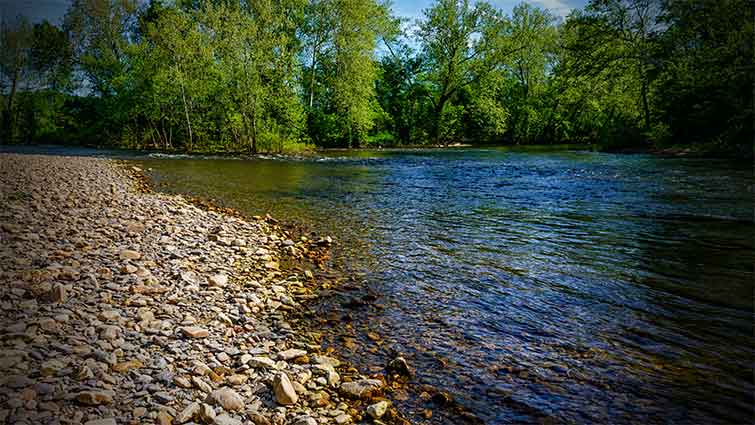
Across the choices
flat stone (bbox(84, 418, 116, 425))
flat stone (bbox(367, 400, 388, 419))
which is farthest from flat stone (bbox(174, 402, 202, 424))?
flat stone (bbox(367, 400, 388, 419))

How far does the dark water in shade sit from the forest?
16.8 metres

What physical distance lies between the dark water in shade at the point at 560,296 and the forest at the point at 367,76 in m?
16.8

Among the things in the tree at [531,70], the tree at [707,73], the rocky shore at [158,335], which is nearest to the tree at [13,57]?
the rocky shore at [158,335]

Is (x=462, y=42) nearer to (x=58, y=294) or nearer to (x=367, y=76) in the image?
(x=367, y=76)

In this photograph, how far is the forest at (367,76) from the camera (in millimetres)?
28922

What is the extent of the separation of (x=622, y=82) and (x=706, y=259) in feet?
125

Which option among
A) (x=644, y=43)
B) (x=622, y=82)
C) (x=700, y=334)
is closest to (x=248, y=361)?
(x=700, y=334)

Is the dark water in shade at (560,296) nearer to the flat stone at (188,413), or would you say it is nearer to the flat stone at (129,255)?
the flat stone at (188,413)

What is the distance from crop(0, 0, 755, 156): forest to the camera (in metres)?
28.9

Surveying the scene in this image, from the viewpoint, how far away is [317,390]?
4.09m

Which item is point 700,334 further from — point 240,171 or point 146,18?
point 146,18

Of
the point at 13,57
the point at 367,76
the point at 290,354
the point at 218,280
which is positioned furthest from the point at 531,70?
the point at 290,354

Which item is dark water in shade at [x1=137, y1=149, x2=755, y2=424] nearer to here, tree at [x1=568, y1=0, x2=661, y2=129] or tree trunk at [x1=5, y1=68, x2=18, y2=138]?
tree at [x1=568, y1=0, x2=661, y2=129]

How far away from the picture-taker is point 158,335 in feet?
15.3
